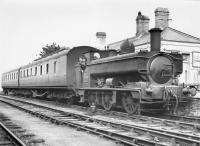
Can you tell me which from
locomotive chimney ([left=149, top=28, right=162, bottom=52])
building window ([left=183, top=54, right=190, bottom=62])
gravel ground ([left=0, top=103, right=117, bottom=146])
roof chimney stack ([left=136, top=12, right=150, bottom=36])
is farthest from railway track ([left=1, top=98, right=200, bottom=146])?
roof chimney stack ([left=136, top=12, right=150, bottom=36])

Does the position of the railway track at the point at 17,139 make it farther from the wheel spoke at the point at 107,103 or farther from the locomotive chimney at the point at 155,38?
the locomotive chimney at the point at 155,38

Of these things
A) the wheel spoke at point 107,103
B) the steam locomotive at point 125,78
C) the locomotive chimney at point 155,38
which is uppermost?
the locomotive chimney at point 155,38

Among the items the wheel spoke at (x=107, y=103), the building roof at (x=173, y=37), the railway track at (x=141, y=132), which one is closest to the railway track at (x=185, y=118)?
the railway track at (x=141, y=132)

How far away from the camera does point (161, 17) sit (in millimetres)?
27250

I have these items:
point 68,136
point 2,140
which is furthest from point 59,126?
point 2,140

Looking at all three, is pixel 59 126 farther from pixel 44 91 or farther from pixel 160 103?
pixel 44 91

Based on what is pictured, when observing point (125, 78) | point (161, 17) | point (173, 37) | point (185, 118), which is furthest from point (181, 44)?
point (185, 118)

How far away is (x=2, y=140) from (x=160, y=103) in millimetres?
6203

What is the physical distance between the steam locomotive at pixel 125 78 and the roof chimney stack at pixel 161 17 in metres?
11.5

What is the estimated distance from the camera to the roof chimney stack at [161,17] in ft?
A: 88.1

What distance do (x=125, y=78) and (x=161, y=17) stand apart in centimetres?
1528

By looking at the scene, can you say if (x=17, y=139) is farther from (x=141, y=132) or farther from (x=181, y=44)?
(x=181, y=44)

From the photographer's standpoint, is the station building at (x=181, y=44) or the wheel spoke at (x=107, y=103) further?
the station building at (x=181, y=44)

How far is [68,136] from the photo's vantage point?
8391mm
